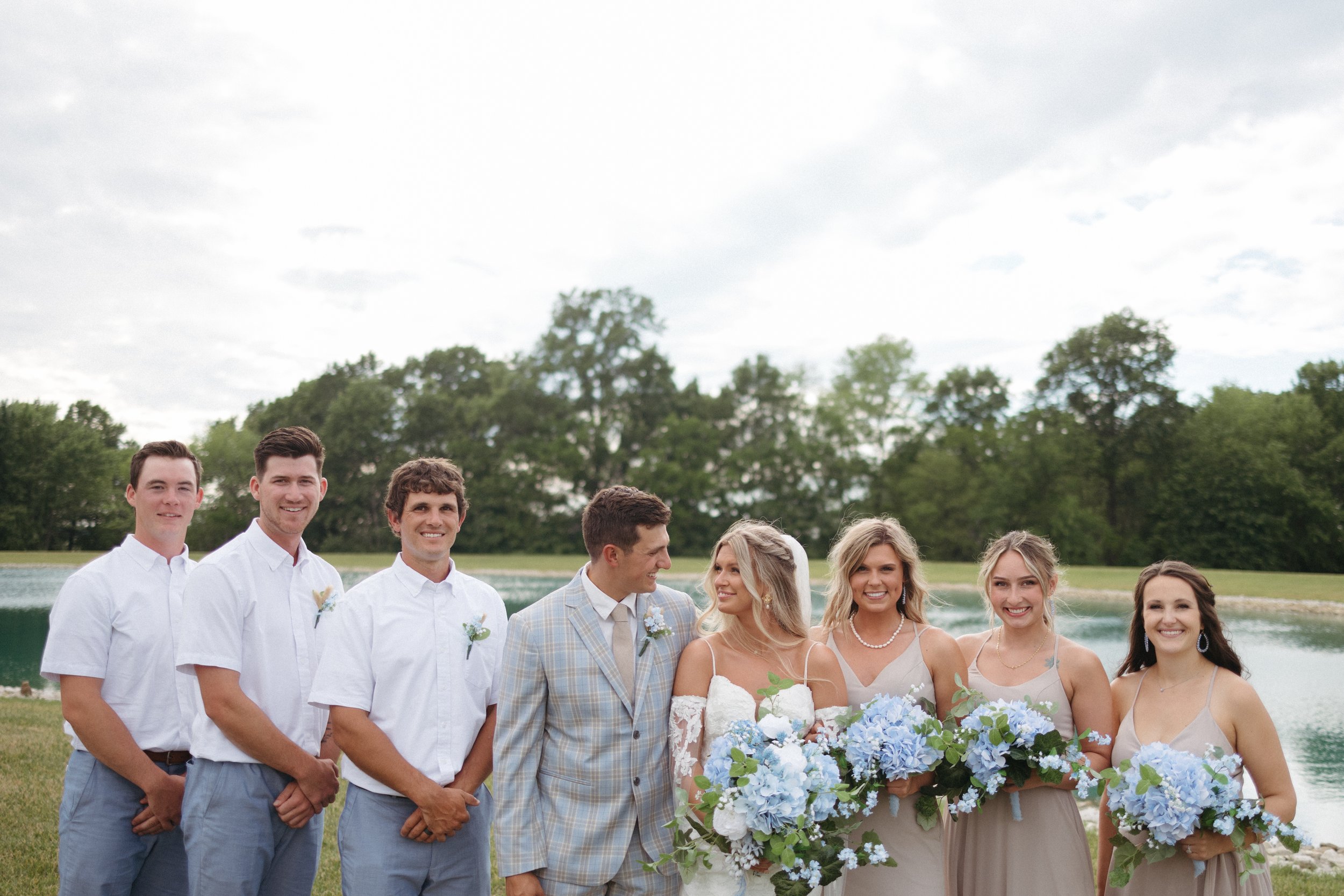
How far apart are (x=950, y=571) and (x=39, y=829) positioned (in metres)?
41.9

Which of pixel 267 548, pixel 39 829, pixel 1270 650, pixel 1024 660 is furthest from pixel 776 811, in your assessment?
pixel 1270 650

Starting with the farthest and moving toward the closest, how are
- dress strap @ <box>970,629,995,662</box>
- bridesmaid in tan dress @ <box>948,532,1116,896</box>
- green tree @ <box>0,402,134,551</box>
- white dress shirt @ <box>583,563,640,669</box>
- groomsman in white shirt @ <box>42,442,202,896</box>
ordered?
green tree @ <box>0,402,134,551</box> → dress strap @ <box>970,629,995,662</box> → bridesmaid in tan dress @ <box>948,532,1116,896</box> → groomsman in white shirt @ <box>42,442,202,896</box> → white dress shirt @ <box>583,563,640,669</box>

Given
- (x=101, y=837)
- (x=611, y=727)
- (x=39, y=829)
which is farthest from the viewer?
(x=39, y=829)

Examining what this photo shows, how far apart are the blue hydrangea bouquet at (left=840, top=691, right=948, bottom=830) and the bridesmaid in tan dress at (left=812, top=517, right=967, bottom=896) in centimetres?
45

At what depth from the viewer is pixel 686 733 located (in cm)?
369

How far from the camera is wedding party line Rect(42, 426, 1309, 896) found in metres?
3.54

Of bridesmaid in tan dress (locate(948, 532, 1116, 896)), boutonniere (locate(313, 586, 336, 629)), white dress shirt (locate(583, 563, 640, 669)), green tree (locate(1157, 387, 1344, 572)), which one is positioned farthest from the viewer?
green tree (locate(1157, 387, 1344, 572))

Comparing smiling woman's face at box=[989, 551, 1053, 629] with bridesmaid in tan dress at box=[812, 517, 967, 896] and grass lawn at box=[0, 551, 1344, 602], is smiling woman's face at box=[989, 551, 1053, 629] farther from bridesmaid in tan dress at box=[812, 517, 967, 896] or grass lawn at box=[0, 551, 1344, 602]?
grass lawn at box=[0, 551, 1344, 602]

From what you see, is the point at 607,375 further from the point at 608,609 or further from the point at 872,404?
the point at 608,609

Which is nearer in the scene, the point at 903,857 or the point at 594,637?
the point at 594,637

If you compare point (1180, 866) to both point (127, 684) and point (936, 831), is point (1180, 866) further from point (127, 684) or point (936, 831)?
point (127, 684)

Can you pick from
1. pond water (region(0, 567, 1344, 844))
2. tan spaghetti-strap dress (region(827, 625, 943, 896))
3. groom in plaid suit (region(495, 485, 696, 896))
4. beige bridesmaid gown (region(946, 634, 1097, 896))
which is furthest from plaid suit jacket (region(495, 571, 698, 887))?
pond water (region(0, 567, 1344, 844))

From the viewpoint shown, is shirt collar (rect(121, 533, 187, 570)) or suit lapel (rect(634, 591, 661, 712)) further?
shirt collar (rect(121, 533, 187, 570))

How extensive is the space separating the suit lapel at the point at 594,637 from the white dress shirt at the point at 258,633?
1077 millimetres
